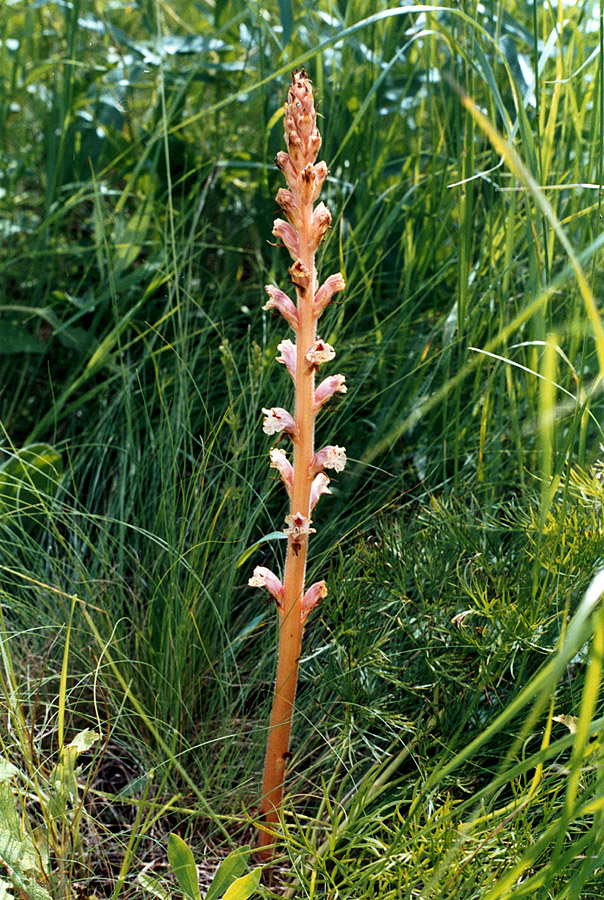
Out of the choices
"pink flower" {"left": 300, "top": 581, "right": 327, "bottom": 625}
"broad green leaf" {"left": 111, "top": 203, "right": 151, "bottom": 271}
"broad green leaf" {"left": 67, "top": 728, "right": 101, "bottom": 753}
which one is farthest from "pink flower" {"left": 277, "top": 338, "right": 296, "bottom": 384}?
"broad green leaf" {"left": 111, "top": 203, "right": 151, "bottom": 271}

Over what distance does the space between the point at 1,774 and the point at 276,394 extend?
961 millimetres

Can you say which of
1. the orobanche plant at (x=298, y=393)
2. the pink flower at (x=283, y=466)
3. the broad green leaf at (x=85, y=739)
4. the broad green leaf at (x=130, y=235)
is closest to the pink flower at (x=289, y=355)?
the orobanche plant at (x=298, y=393)

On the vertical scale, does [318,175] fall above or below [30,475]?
above

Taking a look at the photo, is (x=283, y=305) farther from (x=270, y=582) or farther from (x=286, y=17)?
(x=286, y=17)

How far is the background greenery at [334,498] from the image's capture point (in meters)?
1.13

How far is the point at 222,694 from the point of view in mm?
1379

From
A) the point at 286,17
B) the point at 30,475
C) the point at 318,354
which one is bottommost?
the point at 30,475

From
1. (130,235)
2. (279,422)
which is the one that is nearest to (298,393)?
(279,422)

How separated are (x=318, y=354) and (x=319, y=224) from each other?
0.61 feet

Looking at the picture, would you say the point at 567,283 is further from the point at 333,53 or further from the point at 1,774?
the point at 1,774

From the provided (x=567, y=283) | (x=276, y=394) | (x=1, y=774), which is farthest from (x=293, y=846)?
(x=567, y=283)

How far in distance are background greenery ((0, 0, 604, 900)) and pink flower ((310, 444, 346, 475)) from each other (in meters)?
0.27

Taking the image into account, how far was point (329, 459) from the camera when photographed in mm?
1159

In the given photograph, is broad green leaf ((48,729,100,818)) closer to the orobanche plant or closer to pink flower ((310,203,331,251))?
the orobanche plant
